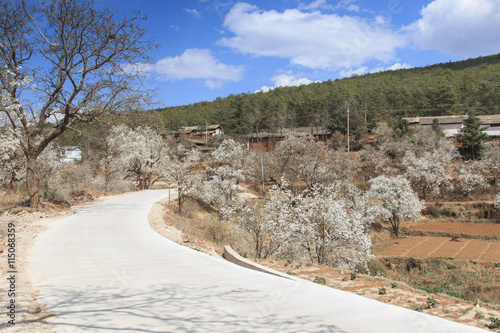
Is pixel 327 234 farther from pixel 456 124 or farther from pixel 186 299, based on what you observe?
pixel 456 124

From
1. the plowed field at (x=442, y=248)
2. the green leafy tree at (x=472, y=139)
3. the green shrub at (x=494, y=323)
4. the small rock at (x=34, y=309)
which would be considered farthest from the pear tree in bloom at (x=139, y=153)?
the green leafy tree at (x=472, y=139)

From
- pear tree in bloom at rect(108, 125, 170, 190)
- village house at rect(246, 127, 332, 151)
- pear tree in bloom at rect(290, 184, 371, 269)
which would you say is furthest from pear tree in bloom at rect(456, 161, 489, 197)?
pear tree in bloom at rect(108, 125, 170, 190)

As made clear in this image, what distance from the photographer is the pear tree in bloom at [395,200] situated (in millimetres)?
34000

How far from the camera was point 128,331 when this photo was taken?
4277 millimetres

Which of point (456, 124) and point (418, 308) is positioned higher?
point (456, 124)

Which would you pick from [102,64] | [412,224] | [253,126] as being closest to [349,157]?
[412,224]

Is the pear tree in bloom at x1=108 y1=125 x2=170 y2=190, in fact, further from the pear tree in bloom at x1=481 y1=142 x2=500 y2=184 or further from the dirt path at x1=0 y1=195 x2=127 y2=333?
the pear tree in bloom at x1=481 y1=142 x2=500 y2=184

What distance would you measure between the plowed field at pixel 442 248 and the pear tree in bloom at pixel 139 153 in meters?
23.9

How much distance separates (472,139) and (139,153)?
153 feet

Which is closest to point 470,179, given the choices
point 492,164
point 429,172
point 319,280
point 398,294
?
point 492,164

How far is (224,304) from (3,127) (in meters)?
21.4

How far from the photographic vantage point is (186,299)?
5.59 meters

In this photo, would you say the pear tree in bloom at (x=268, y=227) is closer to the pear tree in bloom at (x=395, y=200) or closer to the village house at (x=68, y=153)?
the pear tree in bloom at (x=395, y=200)

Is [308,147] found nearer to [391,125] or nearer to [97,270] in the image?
[391,125]
